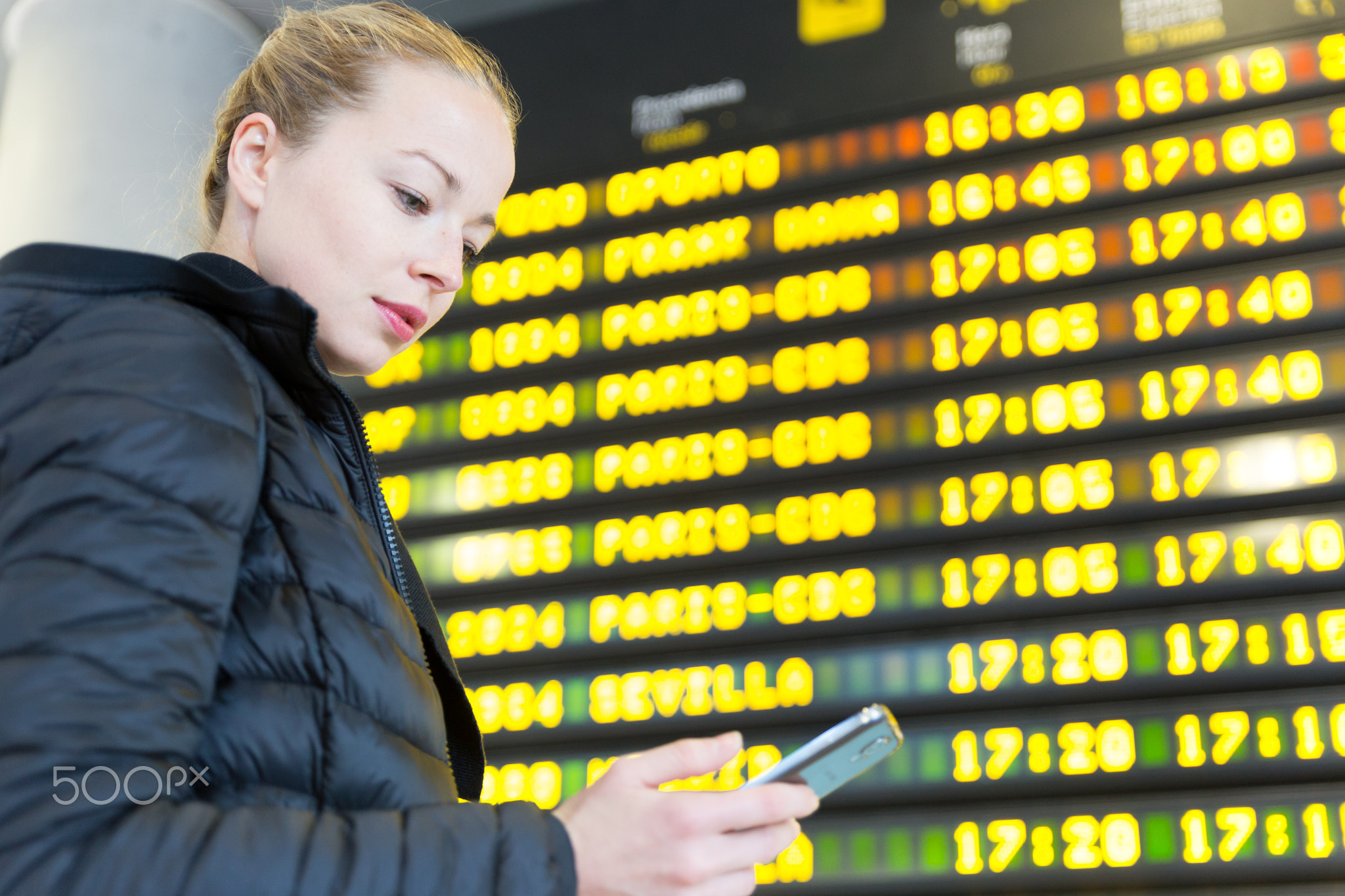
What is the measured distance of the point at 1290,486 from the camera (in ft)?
6.47

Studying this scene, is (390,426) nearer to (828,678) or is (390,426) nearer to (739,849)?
(828,678)

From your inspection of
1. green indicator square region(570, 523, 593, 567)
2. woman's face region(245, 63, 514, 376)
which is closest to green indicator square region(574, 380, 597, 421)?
green indicator square region(570, 523, 593, 567)

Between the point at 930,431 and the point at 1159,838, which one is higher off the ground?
the point at 930,431

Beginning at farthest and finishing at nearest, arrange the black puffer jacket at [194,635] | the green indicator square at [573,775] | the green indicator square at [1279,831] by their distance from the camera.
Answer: the green indicator square at [573,775] < the green indicator square at [1279,831] < the black puffer jacket at [194,635]

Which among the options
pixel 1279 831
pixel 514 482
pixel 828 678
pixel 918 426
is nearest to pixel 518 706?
pixel 514 482

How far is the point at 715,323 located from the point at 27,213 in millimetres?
1577

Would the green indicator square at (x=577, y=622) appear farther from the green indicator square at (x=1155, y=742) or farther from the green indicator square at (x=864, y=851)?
the green indicator square at (x=1155, y=742)

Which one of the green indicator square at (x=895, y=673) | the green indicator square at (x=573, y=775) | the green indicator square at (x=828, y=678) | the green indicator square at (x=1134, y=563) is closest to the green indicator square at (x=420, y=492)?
the green indicator square at (x=573, y=775)

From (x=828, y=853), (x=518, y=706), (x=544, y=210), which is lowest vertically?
(x=828, y=853)

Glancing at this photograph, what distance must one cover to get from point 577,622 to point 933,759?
71 cm

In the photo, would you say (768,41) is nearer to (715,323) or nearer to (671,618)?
(715,323)

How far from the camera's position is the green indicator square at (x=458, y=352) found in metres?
2.65

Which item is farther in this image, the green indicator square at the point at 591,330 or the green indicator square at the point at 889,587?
the green indicator square at the point at 591,330

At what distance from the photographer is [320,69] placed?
1018 millimetres
